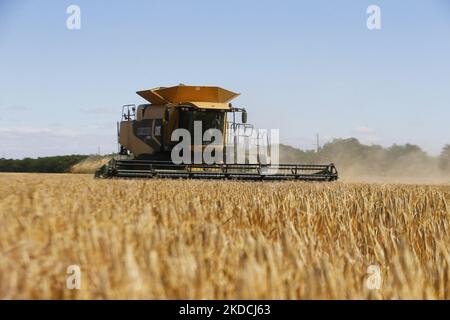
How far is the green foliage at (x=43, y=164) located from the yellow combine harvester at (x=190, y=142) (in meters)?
14.9

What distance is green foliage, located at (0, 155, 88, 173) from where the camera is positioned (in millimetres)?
31889

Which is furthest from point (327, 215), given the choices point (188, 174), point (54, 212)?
point (188, 174)

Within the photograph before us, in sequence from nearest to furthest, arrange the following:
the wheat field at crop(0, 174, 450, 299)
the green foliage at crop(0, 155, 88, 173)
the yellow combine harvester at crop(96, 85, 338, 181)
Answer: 1. the wheat field at crop(0, 174, 450, 299)
2. the yellow combine harvester at crop(96, 85, 338, 181)
3. the green foliage at crop(0, 155, 88, 173)

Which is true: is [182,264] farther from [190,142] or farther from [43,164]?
[43,164]

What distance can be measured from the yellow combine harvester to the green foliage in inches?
586

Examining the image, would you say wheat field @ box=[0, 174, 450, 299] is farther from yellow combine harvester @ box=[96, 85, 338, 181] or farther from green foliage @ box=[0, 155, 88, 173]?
green foliage @ box=[0, 155, 88, 173]

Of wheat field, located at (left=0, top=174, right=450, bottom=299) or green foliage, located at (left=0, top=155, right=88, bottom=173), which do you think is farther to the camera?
green foliage, located at (left=0, top=155, right=88, bottom=173)

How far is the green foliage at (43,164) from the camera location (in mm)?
31889

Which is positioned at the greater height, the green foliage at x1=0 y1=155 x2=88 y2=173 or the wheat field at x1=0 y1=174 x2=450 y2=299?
the green foliage at x1=0 y1=155 x2=88 y2=173

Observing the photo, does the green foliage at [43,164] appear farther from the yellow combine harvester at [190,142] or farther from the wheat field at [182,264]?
the wheat field at [182,264]

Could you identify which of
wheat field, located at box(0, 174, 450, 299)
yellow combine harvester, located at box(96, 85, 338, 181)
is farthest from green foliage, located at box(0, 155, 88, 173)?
wheat field, located at box(0, 174, 450, 299)

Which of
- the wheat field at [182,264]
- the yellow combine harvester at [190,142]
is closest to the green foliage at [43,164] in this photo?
the yellow combine harvester at [190,142]
